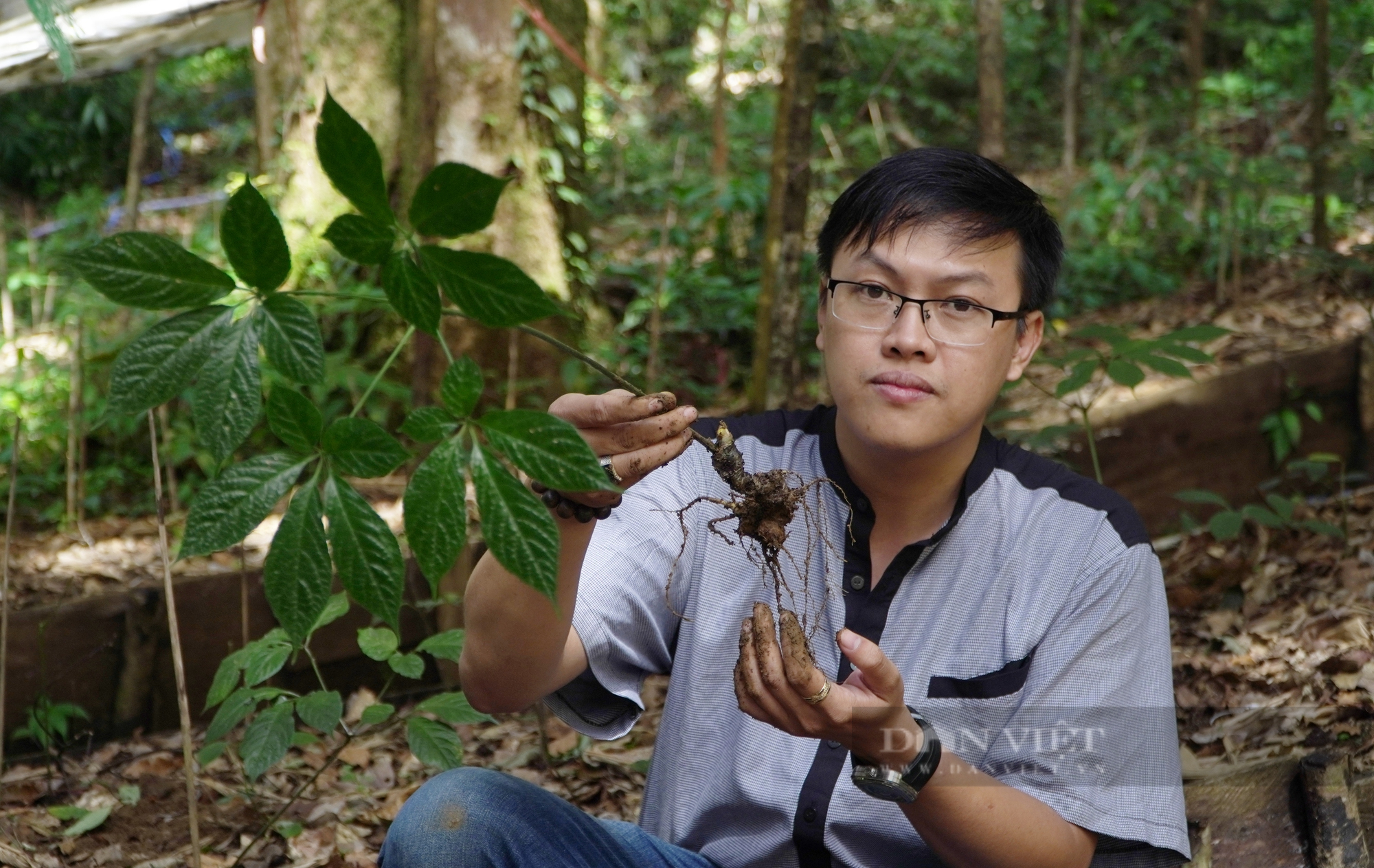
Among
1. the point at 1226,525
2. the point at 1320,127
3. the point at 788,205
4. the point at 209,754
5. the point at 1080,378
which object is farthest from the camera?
the point at 1320,127

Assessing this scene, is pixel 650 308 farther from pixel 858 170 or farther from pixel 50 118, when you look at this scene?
pixel 50 118

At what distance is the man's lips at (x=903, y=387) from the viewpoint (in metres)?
1.75

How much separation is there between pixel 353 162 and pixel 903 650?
117cm

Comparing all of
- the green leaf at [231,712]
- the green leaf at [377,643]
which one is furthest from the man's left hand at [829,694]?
the green leaf at [231,712]

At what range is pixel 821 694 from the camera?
1.38 meters

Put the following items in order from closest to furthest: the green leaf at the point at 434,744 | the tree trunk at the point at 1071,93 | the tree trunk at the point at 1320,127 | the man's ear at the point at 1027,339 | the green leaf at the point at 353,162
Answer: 1. the green leaf at the point at 353,162
2. the man's ear at the point at 1027,339
3. the green leaf at the point at 434,744
4. the tree trunk at the point at 1320,127
5. the tree trunk at the point at 1071,93

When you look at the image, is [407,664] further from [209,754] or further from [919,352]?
[919,352]

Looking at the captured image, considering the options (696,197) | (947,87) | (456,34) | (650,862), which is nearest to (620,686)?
(650,862)

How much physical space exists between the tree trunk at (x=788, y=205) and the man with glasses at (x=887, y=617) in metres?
2.27

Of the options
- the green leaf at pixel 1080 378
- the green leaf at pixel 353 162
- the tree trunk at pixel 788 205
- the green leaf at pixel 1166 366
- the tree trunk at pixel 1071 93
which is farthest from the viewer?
the tree trunk at pixel 1071 93

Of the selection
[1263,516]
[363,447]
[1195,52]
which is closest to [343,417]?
[363,447]

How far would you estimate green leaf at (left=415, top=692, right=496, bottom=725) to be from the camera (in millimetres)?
2102

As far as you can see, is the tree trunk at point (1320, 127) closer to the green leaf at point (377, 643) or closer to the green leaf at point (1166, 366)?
the green leaf at point (1166, 366)

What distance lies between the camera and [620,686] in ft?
6.15
